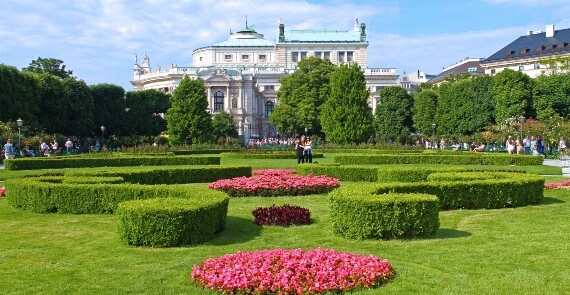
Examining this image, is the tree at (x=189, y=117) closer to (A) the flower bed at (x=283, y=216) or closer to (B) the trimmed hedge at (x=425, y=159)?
(B) the trimmed hedge at (x=425, y=159)

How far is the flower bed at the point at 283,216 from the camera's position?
13.3 metres

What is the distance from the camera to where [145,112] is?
72.9 metres

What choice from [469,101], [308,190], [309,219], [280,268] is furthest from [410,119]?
[280,268]

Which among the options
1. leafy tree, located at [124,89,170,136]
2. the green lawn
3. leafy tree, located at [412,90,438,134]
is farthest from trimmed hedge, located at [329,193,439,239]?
leafy tree, located at [124,89,170,136]

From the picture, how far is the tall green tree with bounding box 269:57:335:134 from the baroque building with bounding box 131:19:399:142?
30022 mm

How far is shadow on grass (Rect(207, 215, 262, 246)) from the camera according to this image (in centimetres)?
1186

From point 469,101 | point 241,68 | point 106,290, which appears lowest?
point 106,290

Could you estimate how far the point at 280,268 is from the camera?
8578 mm

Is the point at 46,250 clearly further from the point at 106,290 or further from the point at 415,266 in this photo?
the point at 415,266

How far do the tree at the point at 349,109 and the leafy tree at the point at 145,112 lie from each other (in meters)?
30.3


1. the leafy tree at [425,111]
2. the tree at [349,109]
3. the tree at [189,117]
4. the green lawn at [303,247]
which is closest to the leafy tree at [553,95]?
the leafy tree at [425,111]

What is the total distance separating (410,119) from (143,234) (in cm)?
6712

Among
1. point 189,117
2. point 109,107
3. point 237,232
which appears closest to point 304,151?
point 237,232

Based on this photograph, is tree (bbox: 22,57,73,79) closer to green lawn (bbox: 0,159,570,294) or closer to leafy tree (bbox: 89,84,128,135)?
leafy tree (bbox: 89,84,128,135)
